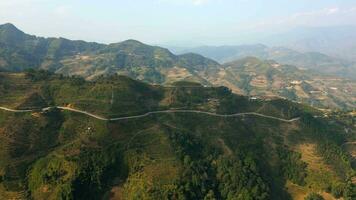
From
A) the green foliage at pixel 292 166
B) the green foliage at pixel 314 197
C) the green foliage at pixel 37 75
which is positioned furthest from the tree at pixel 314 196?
the green foliage at pixel 37 75

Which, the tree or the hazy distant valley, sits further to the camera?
the tree

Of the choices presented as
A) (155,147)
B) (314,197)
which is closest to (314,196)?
(314,197)

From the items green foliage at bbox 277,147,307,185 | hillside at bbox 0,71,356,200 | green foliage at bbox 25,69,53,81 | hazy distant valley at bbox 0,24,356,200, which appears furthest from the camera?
green foliage at bbox 25,69,53,81

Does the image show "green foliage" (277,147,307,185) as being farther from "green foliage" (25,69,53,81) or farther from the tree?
"green foliage" (25,69,53,81)

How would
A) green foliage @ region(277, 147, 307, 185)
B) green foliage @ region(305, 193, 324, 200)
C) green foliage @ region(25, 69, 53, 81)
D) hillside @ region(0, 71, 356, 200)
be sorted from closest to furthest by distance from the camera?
hillside @ region(0, 71, 356, 200)
green foliage @ region(305, 193, 324, 200)
green foliage @ region(277, 147, 307, 185)
green foliage @ region(25, 69, 53, 81)

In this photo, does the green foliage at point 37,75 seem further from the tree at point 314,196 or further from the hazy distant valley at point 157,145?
the tree at point 314,196

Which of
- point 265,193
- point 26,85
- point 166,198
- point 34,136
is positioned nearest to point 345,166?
point 265,193

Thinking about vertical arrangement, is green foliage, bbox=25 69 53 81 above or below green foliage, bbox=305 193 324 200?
above

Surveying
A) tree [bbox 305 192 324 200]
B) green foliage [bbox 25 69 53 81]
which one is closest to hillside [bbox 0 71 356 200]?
green foliage [bbox 25 69 53 81]

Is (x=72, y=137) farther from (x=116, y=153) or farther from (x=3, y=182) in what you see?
(x=3, y=182)
